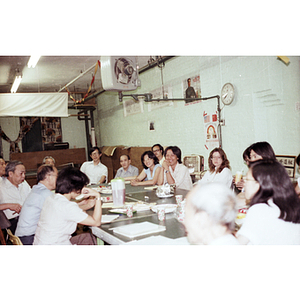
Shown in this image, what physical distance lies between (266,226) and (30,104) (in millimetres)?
5498

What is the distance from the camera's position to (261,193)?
5.38 ft

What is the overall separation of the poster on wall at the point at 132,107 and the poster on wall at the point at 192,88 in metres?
1.91

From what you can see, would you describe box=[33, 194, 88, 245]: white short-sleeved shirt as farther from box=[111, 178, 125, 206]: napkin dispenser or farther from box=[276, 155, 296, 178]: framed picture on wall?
box=[276, 155, 296, 178]: framed picture on wall

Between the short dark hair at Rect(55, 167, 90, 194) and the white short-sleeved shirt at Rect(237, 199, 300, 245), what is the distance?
4.21 feet

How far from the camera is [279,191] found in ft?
5.32

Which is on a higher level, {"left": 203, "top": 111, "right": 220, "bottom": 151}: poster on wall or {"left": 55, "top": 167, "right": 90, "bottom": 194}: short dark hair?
{"left": 203, "top": 111, "right": 220, "bottom": 151}: poster on wall

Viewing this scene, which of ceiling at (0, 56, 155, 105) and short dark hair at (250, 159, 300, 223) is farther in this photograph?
ceiling at (0, 56, 155, 105)

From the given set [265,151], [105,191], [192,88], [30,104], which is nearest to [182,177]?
[105,191]

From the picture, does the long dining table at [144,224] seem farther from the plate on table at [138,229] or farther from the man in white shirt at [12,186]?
the man in white shirt at [12,186]

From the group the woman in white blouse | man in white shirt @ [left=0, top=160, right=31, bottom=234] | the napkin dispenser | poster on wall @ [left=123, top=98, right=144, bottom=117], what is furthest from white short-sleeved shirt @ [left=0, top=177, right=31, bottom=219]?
poster on wall @ [left=123, top=98, right=144, bottom=117]

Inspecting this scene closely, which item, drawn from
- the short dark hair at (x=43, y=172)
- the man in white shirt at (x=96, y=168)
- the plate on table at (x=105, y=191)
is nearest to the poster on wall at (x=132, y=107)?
the man in white shirt at (x=96, y=168)

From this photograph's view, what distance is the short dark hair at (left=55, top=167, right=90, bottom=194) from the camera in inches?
93.7
